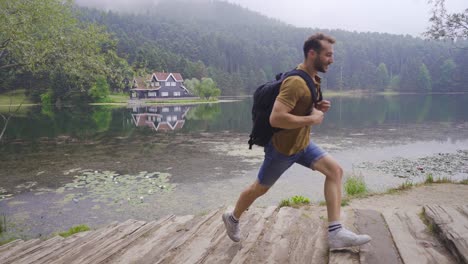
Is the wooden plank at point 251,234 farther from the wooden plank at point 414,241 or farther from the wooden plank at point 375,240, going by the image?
the wooden plank at point 414,241

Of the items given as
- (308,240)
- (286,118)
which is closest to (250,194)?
(308,240)

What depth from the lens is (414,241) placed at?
3.58 m

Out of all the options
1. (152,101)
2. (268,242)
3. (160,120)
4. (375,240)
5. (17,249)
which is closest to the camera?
(375,240)

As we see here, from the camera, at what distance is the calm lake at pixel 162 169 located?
9562mm

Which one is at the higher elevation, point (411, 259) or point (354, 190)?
point (411, 259)

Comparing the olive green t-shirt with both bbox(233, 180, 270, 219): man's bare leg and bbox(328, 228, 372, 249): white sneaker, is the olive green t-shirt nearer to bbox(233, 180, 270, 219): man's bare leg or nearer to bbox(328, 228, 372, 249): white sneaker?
bbox(233, 180, 270, 219): man's bare leg

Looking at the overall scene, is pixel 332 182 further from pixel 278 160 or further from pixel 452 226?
pixel 452 226

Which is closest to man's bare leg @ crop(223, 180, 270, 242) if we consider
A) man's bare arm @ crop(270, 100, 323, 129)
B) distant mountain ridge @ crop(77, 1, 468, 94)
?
man's bare arm @ crop(270, 100, 323, 129)

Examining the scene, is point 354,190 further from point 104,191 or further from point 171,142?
point 171,142

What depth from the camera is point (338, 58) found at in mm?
120625

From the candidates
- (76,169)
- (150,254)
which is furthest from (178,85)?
(150,254)

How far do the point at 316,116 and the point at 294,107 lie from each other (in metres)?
0.21

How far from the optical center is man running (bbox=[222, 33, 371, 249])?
314 cm

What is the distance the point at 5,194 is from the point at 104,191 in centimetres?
304
